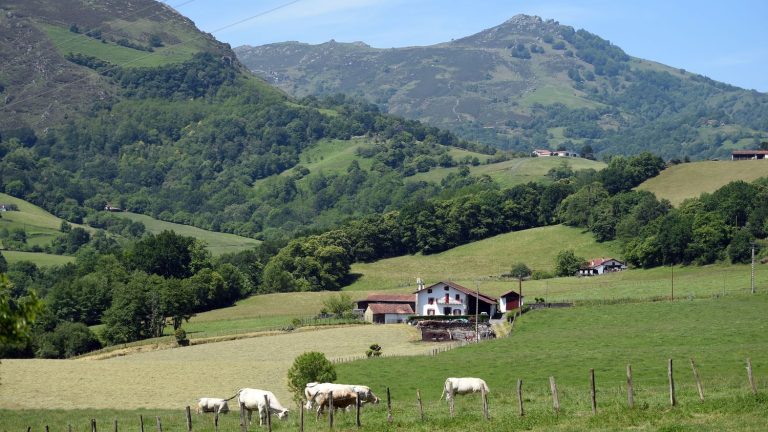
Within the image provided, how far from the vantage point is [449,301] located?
117812mm

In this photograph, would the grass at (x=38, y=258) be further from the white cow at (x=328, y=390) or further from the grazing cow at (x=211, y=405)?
the white cow at (x=328, y=390)

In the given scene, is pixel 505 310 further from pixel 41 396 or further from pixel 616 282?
pixel 41 396

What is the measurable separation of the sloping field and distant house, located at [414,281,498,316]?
22.6 m

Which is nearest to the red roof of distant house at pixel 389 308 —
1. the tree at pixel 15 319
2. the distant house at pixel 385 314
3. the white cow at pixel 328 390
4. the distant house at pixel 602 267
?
the distant house at pixel 385 314

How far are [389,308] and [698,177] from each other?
92.1 metres

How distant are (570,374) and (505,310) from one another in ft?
189

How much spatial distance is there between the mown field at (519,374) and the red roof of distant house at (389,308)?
46.9 ft

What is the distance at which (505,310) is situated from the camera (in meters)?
116

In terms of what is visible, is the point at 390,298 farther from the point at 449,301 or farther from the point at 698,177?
the point at 698,177

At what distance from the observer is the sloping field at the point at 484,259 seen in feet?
496

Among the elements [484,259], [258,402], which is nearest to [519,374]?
[258,402]

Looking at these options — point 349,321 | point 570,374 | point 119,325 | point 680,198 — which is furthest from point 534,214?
point 570,374

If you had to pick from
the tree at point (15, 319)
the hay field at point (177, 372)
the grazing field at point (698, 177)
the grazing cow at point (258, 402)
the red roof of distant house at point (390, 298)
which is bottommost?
the hay field at point (177, 372)

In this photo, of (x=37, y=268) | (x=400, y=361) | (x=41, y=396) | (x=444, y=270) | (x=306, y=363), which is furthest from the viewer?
(x=37, y=268)
